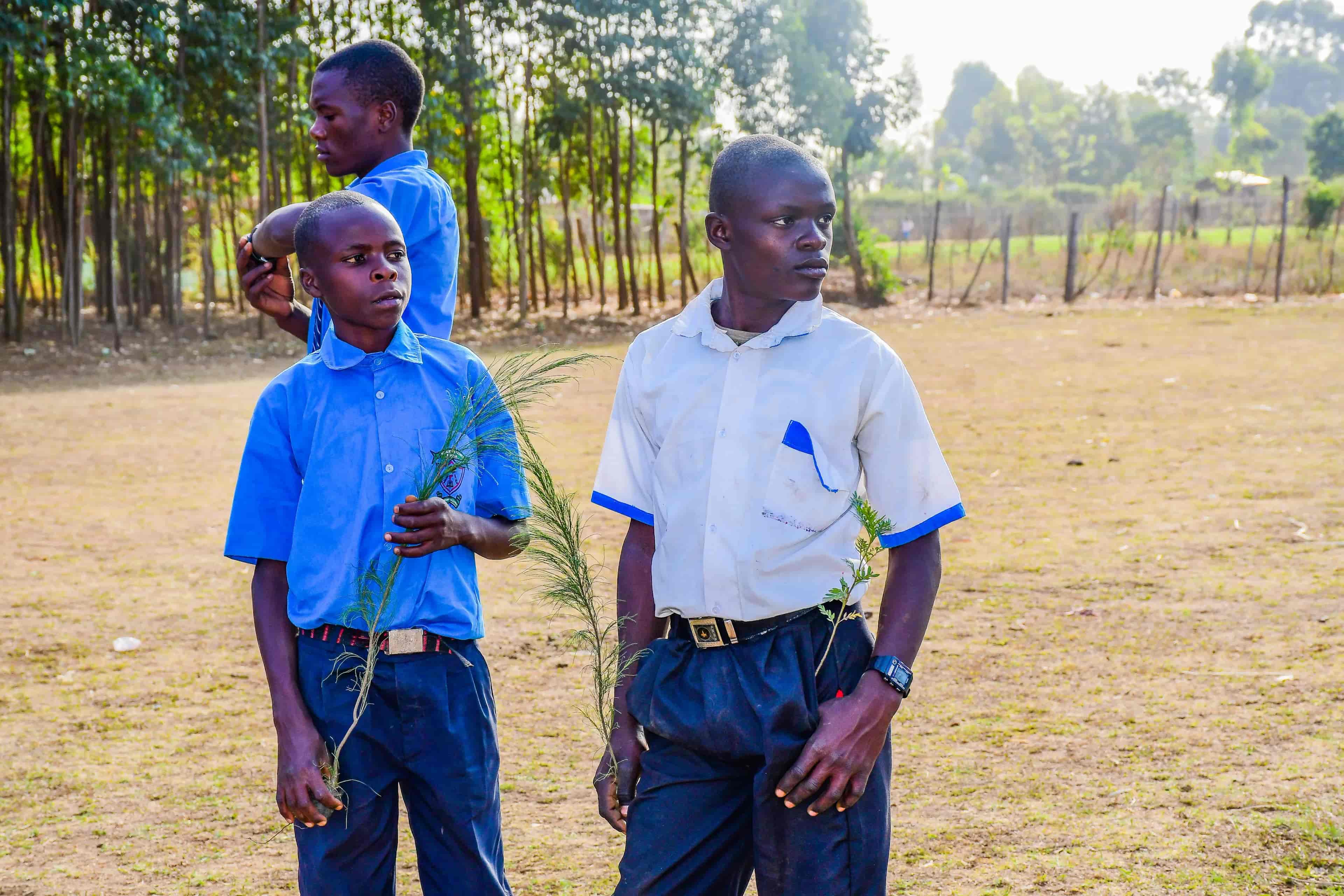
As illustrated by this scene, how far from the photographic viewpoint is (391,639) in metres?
2.17

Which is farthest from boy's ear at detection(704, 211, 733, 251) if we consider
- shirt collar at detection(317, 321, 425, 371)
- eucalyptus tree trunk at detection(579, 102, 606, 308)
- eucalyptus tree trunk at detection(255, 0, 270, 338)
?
eucalyptus tree trunk at detection(579, 102, 606, 308)

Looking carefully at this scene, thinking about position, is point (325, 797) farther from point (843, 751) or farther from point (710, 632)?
A: point (843, 751)

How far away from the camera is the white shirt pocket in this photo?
6.47 ft

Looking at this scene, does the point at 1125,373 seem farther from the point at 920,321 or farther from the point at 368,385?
the point at 368,385

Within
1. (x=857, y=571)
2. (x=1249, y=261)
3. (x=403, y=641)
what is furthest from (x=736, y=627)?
(x=1249, y=261)

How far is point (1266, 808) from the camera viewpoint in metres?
3.41

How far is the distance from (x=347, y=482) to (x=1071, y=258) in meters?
21.0

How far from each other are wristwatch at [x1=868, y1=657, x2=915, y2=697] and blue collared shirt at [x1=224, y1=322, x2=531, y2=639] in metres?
0.73

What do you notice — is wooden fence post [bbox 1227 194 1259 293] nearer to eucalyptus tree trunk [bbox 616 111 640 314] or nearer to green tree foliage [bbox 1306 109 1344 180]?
eucalyptus tree trunk [bbox 616 111 640 314]

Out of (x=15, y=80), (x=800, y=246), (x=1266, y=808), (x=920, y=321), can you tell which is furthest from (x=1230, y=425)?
(x=15, y=80)

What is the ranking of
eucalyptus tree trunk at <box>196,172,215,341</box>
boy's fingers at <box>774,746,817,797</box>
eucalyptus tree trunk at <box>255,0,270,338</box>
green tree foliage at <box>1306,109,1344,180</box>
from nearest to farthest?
boy's fingers at <box>774,746,817,797</box> → eucalyptus tree trunk at <box>255,0,270,338</box> → eucalyptus tree trunk at <box>196,172,215,341</box> → green tree foliage at <box>1306,109,1344,180</box>

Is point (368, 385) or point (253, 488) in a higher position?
point (368, 385)

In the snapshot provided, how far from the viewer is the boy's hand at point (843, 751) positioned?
1853mm

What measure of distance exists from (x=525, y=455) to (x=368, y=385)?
338mm
